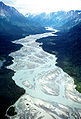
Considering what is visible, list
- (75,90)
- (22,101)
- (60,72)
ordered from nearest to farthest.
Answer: (22,101)
(75,90)
(60,72)

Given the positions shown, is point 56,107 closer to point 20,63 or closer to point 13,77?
point 13,77

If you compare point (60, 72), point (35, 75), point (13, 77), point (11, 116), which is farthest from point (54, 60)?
point (11, 116)

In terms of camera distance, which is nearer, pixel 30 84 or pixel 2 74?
pixel 30 84

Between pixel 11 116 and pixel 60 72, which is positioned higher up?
pixel 11 116

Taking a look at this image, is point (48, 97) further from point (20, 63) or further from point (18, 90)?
point (20, 63)

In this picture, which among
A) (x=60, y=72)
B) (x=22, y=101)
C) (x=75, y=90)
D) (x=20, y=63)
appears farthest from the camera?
(x=20, y=63)

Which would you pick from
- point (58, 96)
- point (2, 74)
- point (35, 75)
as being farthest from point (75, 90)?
point (2, 74)
